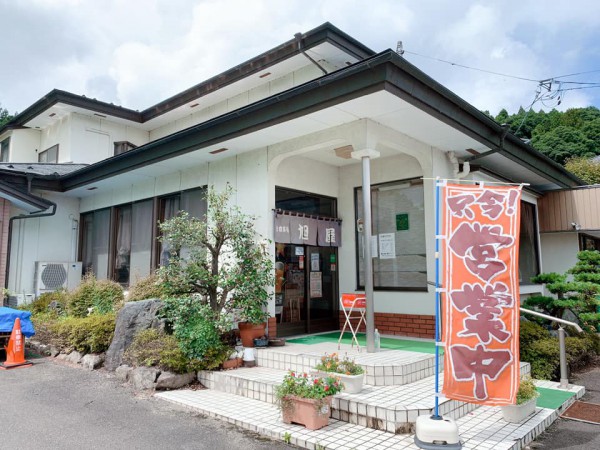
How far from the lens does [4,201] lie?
11.0 m

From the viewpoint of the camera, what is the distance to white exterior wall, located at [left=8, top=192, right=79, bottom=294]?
Answer: 11633 mm

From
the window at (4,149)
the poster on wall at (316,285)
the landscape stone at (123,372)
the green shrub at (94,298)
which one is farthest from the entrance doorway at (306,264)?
the window at (4,149)

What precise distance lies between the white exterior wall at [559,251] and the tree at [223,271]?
9.00 meters

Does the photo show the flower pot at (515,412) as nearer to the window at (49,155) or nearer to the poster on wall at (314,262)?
the poster on wall at (314,262)

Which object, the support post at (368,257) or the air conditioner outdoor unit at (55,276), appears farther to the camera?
the air conditioner outdoor unit at (55,276)

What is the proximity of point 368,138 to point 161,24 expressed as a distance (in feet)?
13.7

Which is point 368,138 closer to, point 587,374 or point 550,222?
point 587,374

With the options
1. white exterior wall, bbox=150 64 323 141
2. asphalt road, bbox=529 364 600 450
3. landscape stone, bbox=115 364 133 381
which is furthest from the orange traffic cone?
asphalt road, bbox=529 364 600 450

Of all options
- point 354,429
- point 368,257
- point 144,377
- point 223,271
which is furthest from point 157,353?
point 368,257

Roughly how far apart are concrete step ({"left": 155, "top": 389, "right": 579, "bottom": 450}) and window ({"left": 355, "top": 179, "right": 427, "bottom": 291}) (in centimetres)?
309

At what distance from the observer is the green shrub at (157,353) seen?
6.00m

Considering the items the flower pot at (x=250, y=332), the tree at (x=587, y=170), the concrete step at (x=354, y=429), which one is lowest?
the concrete step at (x=354, y=429)

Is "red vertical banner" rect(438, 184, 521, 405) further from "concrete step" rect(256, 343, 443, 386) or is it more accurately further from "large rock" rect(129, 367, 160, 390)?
"large rock" rect(129, 367, 160, 390)

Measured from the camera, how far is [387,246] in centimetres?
830
